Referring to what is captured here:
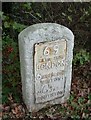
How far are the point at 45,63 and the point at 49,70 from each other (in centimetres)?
15

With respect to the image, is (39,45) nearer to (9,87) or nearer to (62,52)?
(62,52)

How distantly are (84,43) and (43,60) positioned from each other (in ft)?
5.42

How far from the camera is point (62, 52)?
383 cm

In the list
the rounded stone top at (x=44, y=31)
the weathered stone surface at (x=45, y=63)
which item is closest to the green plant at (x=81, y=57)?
the weathered stone surface at (x=45, y=63)

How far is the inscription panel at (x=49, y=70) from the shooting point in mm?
3691

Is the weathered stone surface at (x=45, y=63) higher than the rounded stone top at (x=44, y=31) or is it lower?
lower

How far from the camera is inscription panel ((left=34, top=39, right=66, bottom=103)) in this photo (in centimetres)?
369

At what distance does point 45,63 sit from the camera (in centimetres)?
379

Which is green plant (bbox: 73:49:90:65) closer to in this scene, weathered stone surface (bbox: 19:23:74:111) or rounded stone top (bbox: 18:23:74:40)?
weathered stone surface (bbox: 19:23:74:111)

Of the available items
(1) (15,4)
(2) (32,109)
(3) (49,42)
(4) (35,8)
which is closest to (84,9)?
(4) (35,8)

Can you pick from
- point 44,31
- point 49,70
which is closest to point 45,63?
point 49,70

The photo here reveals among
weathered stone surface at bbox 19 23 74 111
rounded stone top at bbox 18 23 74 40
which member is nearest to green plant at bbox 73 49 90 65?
weathered stone surface at bbox 19 23 74 111

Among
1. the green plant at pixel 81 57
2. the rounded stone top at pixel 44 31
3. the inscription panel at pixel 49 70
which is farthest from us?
the green plant at pixel 81 57

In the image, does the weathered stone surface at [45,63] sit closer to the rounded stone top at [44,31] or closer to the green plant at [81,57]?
the rounded stone top at [44,31]
